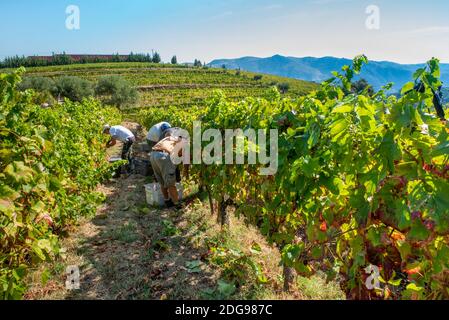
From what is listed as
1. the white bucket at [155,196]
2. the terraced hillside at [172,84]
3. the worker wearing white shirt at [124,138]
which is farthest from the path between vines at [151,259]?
the terraced hillside at [172,84]

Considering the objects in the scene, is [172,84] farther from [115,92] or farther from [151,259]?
[151,259]

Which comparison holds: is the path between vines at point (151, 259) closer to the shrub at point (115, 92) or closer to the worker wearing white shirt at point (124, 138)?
the worker wearing white shirt at point (124, 138)

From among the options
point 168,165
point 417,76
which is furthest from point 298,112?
point 168,165

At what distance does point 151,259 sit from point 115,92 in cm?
4864

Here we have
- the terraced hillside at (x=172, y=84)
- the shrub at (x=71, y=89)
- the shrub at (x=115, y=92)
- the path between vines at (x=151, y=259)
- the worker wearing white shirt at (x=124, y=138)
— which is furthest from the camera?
the terraced hillside at (x=172, y=84)

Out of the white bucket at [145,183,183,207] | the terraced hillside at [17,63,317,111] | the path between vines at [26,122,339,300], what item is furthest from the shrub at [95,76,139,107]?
the path between vines at [26,122,339,300]

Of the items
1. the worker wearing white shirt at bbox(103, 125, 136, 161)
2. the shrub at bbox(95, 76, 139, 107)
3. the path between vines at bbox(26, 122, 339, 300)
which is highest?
the shrub at bbox(95, 76, 139, 107)

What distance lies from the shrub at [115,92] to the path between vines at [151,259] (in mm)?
44933

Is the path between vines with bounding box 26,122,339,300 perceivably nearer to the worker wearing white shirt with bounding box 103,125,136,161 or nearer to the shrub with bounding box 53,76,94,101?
the worker wearing white shirt with bounding box 103,125,136,161

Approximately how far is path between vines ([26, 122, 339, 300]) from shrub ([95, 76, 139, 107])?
44.9 metres

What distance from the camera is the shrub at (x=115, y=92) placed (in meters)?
48.3

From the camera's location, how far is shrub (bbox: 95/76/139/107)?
48312mm

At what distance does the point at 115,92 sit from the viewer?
4903 centimetres

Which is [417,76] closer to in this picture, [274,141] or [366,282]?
[366,282]
